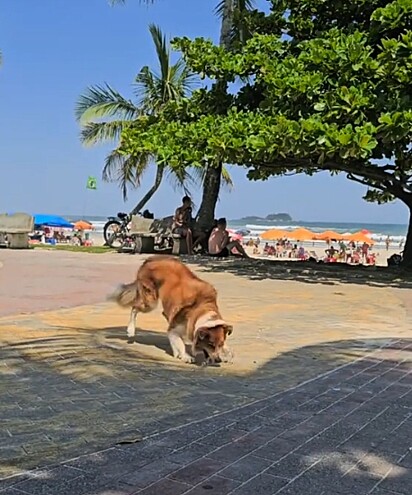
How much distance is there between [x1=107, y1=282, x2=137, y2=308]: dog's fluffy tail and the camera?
6355 millimetres

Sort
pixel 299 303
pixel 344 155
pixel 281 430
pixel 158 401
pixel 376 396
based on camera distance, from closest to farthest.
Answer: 1. pixel 281 430
2. pixel 158 401
3. pixel 376 396
4. pixel 299 303
5. pixel 344 155

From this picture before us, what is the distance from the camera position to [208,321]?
17.6 feet

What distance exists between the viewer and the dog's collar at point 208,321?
5328 mm

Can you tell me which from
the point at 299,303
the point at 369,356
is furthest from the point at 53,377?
the point at 299,303

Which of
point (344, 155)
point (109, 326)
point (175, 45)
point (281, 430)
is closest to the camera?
point (281, 430)

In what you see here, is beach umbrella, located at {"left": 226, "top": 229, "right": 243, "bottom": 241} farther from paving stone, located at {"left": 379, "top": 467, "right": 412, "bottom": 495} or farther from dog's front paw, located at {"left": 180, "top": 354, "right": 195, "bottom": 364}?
paving stone, located at {"left": 379, "top": 467, "right": 412, "bottom": 495}

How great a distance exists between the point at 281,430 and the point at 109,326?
3828 millimetres

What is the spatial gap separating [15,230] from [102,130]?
628 centimetres

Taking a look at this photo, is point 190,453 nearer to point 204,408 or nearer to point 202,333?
point 204,408

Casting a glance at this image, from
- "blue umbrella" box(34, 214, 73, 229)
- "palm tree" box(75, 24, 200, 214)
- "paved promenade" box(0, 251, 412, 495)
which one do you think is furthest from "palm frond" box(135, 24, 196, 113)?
"blue umbrella" box(34, 214, 73, 229)

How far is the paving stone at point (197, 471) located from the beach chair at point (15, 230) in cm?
1726

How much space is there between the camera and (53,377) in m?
4.77

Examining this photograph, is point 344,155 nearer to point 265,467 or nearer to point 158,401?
point 158,401

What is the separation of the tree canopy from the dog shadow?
537 cm
